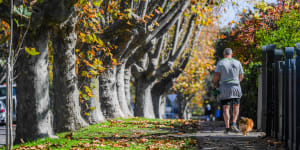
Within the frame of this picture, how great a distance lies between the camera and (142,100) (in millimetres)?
20953

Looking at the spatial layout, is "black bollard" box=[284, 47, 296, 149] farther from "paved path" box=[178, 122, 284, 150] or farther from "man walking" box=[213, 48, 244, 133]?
"man walking" box=[213, 48, 244, 133]

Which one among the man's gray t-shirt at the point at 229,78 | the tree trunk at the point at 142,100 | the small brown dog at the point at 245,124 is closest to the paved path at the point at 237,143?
the small brown dog at the point at 245,124

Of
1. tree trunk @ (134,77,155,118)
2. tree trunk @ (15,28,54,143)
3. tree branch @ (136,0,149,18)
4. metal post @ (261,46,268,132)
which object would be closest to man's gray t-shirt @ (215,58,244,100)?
Answer: metal post @ (261,46,268,132)

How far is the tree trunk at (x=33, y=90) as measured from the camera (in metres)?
8.55

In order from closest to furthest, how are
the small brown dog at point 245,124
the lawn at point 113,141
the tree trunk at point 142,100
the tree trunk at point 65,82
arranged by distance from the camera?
the lawn at point 113,141, the small brown dog at point 245,124, the tree trunk at point 65,82, the tree trunk at point 142,100

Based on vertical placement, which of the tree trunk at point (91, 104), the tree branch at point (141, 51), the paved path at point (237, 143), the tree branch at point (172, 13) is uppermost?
the tree branch at point (172, 13)

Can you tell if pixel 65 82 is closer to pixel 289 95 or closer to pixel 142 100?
pixel 289 95

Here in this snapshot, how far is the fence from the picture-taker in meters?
5.91

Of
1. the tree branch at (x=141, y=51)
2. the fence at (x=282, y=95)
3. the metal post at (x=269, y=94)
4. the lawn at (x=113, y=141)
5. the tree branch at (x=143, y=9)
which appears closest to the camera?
the fence at (x=282, y=95)

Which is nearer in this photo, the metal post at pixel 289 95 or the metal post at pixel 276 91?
the metal post at pixel 289 95

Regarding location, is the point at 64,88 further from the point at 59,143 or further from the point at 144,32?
the point at 144,32

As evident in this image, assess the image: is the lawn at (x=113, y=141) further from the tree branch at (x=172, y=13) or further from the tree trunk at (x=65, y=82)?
the tree branch at (x=172, y=13)

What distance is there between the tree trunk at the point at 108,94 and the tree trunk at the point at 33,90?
200 inches

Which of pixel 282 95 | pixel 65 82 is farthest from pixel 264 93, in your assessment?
pixel 65 82
